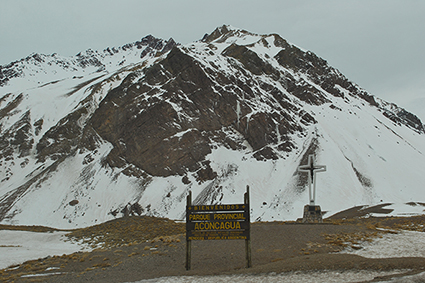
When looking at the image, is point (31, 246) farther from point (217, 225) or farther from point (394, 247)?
point (394, 247)

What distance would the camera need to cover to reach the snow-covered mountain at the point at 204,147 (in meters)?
64.4

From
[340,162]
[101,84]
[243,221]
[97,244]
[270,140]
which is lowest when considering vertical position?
[97,244]

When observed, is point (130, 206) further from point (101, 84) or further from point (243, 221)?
point (101, 84)

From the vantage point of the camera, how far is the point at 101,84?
388ft

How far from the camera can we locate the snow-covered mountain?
64.4 metres

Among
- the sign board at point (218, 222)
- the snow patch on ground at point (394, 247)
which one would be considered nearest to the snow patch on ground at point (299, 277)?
the sign board at point (218, 222)

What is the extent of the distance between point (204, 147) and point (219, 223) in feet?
211

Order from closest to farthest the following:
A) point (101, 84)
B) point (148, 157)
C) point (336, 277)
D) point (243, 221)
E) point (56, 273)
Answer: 1. point (336, 277)
2. point (243, 221)
3. point (56, 273)
4. point (148, 157)
5. point (101, 84)

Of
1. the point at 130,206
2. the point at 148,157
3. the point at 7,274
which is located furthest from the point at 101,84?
the point at 7,274

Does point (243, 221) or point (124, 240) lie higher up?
point (243, 221)

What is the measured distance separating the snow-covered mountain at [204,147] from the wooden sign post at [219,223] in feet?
135

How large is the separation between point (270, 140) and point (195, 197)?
24841 millimetres

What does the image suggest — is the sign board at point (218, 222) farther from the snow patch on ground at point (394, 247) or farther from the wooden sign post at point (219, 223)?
the snow patch on ground at point (394, 247)

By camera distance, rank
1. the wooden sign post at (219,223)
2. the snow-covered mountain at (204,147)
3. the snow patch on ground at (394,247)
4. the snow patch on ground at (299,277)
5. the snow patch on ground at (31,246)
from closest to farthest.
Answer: the snow patch on ground at (299,277) < the wooden sign post at (219,223) < the snow patch on ground at (394,247) < the snow patch on ground at (31,246) < the snow-covered mountain at (204,147)
